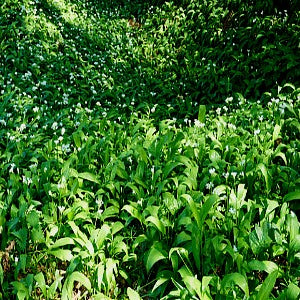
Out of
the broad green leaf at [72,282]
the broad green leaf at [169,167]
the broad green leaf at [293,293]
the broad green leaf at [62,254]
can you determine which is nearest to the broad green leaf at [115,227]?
the broad green leaf at [62,254]

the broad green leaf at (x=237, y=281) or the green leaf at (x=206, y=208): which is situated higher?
the green leaf at (x=206, y=208)

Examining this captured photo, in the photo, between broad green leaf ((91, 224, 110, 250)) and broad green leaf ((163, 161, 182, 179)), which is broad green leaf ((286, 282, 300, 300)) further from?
broad green leaf ((163, 161, 182, 179))

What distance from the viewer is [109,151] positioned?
4266 mm

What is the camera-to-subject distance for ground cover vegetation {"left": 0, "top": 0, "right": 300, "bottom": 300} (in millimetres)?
2602

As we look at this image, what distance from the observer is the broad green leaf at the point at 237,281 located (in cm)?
223

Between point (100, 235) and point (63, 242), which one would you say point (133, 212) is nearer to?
point (100, 235)

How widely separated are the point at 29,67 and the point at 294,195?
18.8ft

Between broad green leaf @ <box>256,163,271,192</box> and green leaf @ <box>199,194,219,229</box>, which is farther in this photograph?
broad green leaf @ <box>256,163,271,192</box>

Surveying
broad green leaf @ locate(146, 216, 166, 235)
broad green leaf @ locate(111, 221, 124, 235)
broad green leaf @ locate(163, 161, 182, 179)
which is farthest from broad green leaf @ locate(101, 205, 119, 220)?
broad green leaf @ locate(163, 161, 182, 179)

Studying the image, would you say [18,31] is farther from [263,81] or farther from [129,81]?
[263,81]

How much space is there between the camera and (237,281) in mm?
2252

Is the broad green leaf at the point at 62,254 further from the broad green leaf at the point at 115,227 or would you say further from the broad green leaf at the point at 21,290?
the broad green leaf at the point at 115,227

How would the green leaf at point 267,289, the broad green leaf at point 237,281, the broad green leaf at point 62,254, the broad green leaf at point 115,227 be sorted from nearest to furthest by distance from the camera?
the green leaf at point 267,289, the broad green leaf at point 237,281, the broad green leaf at point 62,254, the broad green leaf at point 115,227

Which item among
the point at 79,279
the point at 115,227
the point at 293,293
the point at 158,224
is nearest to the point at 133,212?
the point at 115,227
